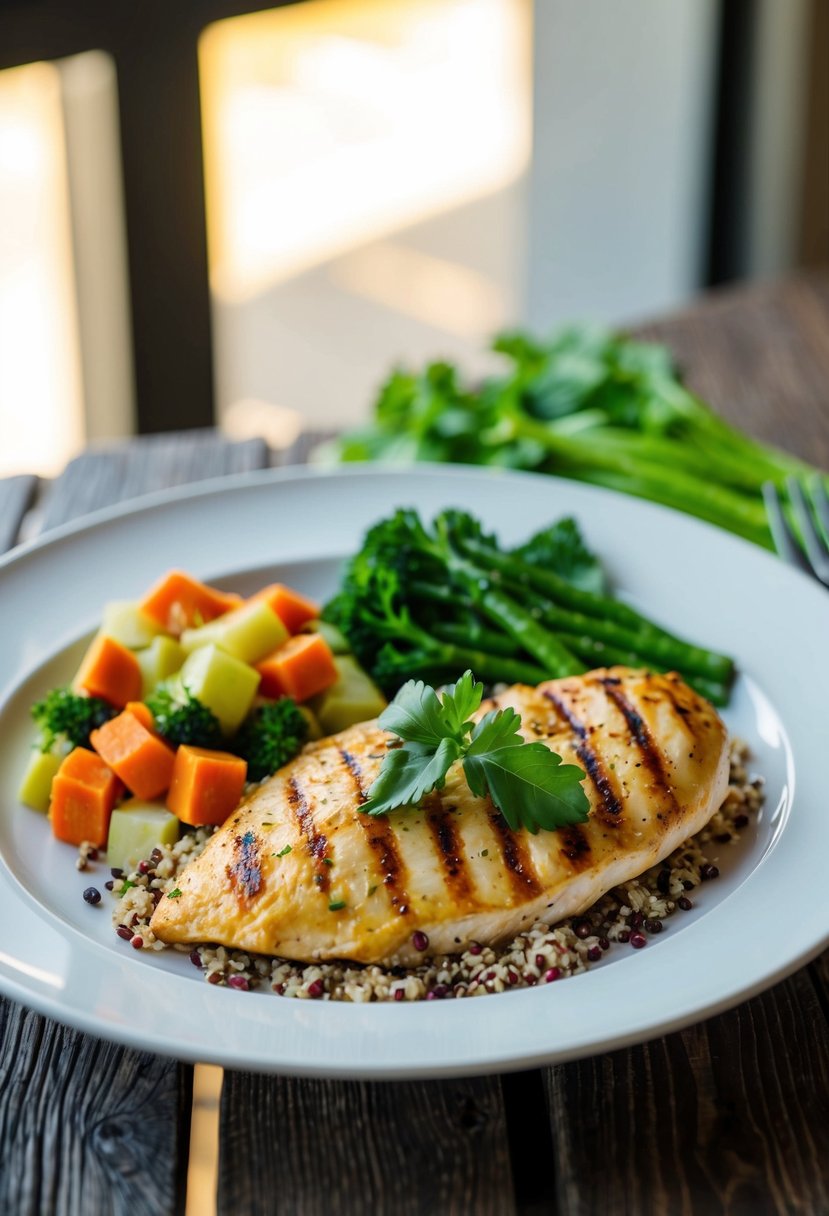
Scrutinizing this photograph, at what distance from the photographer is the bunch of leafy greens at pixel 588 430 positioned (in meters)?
3.72

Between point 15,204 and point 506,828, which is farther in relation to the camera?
point 15,204

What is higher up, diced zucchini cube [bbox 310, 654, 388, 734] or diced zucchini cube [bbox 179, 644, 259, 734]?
diced zucchini cube [bbox 179, 644, 259, 734]

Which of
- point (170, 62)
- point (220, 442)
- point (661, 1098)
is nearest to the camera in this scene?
point (661, 1098)

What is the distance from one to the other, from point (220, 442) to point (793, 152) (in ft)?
14.0

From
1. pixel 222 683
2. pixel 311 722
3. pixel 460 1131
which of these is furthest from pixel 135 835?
pixel 460 1131

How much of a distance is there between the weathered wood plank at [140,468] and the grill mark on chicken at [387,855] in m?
1.90

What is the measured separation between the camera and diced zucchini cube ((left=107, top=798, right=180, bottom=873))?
2.39 metres

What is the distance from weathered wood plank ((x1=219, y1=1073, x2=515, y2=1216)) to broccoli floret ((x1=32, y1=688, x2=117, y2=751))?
863mm

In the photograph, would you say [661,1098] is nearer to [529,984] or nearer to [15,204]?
[529,984]

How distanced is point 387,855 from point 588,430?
2.14 m

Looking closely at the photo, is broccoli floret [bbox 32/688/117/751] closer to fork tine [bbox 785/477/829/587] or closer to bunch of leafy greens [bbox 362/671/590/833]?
bunch of leafy greens [bbox 362/671/590/833]

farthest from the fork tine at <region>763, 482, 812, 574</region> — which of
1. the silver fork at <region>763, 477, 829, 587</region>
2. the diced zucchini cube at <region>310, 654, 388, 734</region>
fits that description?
the diced zucchini cube at <region>310, 654, 388, 734</region>

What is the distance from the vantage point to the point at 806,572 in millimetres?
3174

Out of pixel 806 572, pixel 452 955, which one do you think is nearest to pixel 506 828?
pixel 452 955
